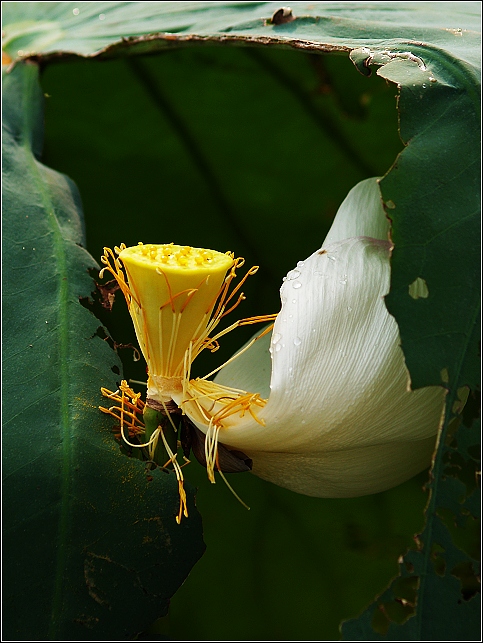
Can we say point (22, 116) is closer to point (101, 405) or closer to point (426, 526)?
point (101, 405)

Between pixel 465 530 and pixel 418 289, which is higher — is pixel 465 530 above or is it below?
below

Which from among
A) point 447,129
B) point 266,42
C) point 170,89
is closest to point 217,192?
point 170,89

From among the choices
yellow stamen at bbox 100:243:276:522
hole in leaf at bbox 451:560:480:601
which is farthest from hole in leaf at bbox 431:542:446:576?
yellow stamen at bbox 100:243:276:522

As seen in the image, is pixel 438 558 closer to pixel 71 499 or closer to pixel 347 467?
pixel 347 467

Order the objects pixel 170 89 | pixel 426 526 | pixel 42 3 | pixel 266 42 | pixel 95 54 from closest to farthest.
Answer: pixel 426 526 → pixel 266 42 → pixel 95 54 → pixel 42 3 → pixel 170 89

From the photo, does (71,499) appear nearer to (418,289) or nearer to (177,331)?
(177,331)

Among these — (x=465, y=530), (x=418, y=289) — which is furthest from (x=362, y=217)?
(x=465, y=530)

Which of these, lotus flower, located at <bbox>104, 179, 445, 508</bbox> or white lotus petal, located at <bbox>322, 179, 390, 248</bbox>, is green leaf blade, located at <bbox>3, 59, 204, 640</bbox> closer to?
lotus flower, located at <bbox>104, 179, 445, 508</bbox>

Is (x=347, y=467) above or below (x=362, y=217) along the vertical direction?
below

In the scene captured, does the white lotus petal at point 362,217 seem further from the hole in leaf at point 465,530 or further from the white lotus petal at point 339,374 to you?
the hole in leaf at point 465,530
